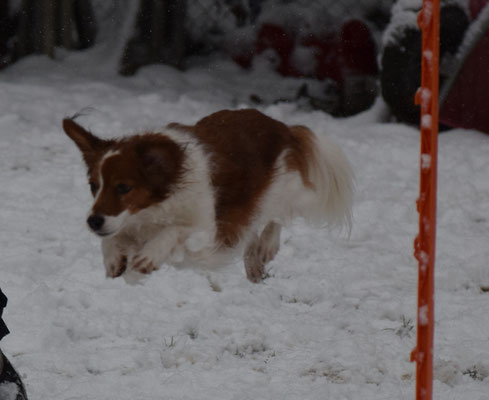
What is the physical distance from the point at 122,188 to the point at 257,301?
106cm

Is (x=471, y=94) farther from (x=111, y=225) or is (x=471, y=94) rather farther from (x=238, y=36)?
(x=111, y=225)

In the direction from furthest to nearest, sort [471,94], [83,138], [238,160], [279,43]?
[279,43]
[471,94]
[238,160]
[83,138]

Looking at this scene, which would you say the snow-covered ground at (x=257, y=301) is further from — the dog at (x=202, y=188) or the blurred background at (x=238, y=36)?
the blurred background at (x=238, y=36)

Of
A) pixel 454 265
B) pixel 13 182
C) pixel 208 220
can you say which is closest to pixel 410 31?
pixel 454 265

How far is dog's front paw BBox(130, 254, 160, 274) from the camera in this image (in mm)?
2922

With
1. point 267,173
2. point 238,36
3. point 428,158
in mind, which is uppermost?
point 428,158

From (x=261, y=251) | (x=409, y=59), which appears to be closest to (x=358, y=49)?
(x=409, y=59)

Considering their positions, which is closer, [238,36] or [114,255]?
[114,255]

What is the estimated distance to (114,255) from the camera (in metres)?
3.04

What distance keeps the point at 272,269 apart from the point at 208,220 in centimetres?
93

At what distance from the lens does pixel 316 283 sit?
3.82m

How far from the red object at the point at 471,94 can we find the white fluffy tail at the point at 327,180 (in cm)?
236

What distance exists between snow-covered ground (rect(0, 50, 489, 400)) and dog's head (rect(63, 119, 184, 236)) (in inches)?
17.8

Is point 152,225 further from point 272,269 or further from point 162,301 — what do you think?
point 272,269
